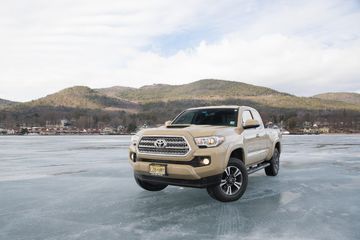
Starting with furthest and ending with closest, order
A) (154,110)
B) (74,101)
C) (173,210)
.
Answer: (74,101)
(154,110)
(173,210)

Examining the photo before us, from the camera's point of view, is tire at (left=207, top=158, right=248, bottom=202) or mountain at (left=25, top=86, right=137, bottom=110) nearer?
tire at (left=207, top=158, right=248, bottom=202)

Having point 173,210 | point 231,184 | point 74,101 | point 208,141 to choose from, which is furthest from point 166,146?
point 74,101

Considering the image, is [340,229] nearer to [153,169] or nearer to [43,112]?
[153,169]

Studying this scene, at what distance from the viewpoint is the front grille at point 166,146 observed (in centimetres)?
639

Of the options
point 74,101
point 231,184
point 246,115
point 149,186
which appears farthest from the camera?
point 74,101

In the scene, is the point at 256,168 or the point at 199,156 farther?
the point at 256,168

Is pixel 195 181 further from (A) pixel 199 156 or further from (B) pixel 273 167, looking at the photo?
(B) pixel 273 167

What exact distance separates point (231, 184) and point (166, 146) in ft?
4.77

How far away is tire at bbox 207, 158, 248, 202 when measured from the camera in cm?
658

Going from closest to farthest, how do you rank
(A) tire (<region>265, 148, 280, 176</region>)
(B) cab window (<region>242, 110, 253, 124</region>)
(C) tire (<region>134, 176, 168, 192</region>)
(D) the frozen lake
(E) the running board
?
(D) the frozen lake, (C) tire (<region>134, 176, 168, 192</region>), (E) the running board, (B) cab window (<region>242, 110, 253, 124</region>), (A) tire (<region>265, 148, 280, 176</region>)

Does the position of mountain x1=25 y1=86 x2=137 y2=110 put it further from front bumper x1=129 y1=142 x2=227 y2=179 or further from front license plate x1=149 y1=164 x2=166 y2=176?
front bumper x1=129 y1=142 x2=227 y2=179

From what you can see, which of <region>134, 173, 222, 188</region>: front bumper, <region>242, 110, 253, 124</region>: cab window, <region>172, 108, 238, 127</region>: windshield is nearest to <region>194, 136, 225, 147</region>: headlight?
<region>134, 173, 222, 188</region>: front bumper

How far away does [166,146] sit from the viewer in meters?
6.54

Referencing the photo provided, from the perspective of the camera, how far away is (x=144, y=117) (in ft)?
510
